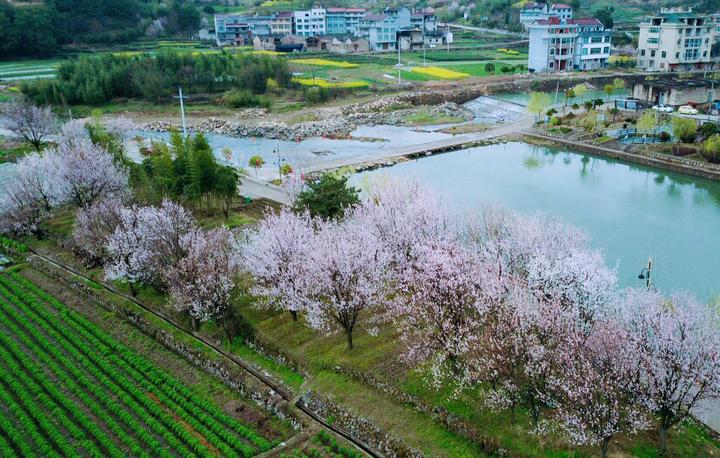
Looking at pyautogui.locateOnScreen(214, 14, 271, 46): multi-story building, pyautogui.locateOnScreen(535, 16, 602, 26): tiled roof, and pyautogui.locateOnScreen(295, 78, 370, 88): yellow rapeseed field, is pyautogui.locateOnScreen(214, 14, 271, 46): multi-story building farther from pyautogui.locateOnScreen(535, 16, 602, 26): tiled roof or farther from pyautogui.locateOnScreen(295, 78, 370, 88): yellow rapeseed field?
pyautogui.locateOnScreen(535, 16, 602, 26): tiled roof

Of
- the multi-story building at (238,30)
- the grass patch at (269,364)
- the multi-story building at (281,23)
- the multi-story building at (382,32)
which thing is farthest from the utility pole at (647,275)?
the multi-story building at (281,23)

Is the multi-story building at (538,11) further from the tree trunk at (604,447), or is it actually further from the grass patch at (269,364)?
the tree trunk at (604,447)

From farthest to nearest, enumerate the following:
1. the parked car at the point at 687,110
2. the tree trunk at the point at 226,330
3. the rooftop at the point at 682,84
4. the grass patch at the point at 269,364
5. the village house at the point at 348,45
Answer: the village house at the point at 348,45
the rooftop at the point at 682,84
the parked car at the point at 687,110
the tree trunk at the point at 226,330
the grass patch at the point at 269,364

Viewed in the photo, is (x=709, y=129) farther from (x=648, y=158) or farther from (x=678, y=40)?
(x=678, y=40)

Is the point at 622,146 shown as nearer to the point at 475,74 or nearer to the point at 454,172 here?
the point at 454,172

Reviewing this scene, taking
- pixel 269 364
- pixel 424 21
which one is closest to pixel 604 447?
pixel 269 364

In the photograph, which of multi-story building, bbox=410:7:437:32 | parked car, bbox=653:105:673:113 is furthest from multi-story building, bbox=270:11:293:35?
parked car, bbox=653:105:673:113

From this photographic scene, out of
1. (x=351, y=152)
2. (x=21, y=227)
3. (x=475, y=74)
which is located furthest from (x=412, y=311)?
(x=475, y=74)

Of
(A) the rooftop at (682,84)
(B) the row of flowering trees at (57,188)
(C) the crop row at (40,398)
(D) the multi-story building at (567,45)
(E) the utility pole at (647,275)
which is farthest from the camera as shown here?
(D) the multi-story building at (567,45)
